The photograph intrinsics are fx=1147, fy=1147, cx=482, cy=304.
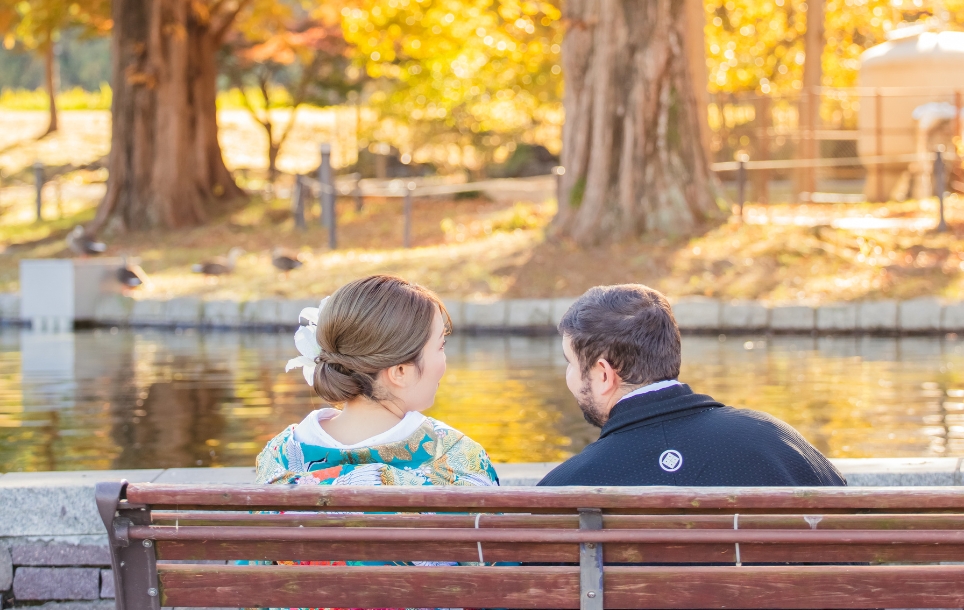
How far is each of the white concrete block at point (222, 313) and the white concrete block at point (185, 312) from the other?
0.08m

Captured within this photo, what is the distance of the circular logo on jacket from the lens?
91.4 inches

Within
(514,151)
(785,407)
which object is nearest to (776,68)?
(514,151)

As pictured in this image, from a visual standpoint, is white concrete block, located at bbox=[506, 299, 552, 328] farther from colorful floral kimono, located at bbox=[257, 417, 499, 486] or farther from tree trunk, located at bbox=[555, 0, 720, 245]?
colorful floral kimono, located at bbox=[257, 417, 499, 486]

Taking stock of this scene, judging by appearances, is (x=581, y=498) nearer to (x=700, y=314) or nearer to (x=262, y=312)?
(x=700, y=314)

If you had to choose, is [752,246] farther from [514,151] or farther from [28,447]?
[514,151]

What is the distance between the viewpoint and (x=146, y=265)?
14.3 metres

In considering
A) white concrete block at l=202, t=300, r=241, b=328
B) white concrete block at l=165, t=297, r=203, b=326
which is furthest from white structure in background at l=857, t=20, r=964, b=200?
white concrete block at l=165, t=297, r=203, b=326

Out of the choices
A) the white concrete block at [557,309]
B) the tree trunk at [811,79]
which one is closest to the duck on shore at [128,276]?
the white concrete block at [557,309]

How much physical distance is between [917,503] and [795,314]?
8.07 metres

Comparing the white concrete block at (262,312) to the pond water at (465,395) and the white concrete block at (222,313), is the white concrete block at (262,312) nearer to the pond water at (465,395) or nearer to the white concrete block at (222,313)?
the white concrete block at (222,313)

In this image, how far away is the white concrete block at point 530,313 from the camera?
10227 mm

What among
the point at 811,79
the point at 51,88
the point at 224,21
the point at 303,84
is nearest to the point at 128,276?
the point at 224,21

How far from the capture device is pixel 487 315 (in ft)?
33.9

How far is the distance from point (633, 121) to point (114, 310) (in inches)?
222
